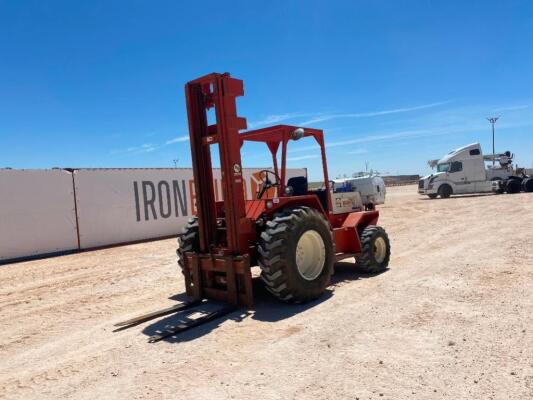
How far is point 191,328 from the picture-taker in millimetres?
5008

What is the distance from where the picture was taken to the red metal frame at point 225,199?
18.2 ft

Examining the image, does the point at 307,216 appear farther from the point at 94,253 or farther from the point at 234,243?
the point at 94,253

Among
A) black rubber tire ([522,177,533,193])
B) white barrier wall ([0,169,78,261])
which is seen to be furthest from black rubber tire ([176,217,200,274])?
black rubber tire ([522,177,533,193])

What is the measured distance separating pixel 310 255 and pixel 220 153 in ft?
6.71

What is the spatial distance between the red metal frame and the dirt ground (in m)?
0.66

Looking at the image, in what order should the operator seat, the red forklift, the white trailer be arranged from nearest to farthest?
the red forklift < the operator seat < the white trailer

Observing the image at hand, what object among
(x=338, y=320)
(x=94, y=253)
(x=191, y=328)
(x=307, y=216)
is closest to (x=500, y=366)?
(x=338, y=320)

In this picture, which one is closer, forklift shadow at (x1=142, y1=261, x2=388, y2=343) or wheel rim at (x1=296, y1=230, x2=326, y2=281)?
forklift shadow at (x1=142, y1=261, x2=388, y2=343)

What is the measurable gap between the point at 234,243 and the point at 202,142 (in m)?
1.58

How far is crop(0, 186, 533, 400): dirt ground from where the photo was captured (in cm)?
342

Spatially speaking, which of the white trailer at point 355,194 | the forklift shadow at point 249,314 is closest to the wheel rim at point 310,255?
the forklift shadow at point 249,314

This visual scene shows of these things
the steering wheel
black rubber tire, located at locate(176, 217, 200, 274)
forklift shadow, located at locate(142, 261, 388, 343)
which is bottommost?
forklift shadow, located at locate(142, 261, 388, 343)

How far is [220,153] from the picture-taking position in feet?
18.3

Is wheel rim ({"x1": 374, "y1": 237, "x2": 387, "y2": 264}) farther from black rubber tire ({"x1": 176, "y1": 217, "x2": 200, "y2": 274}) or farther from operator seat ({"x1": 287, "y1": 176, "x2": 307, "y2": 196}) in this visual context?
black rubber tire ({"x1": 176, "y1": 217, "x2": 200, "y2": 274})
